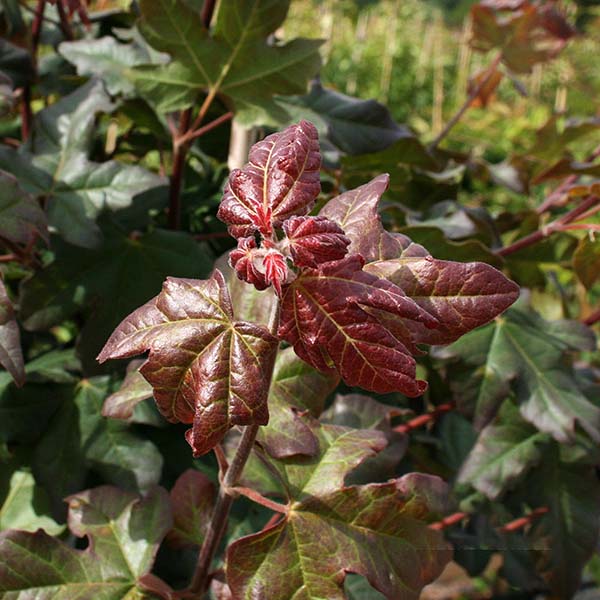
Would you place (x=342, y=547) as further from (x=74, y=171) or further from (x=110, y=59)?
(x=110, y=59)

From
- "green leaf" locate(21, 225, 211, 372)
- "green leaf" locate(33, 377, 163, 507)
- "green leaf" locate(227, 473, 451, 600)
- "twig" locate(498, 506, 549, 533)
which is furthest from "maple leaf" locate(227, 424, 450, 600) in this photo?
"twig" locate(498, 506, 549, 533)

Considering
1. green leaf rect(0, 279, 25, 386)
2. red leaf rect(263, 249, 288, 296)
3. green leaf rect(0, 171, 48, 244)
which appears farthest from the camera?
green leaf rect(0, 171, 48, 244)

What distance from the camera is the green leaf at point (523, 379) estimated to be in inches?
40.4

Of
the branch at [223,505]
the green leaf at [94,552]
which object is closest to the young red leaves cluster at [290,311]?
the branch at [223,505]

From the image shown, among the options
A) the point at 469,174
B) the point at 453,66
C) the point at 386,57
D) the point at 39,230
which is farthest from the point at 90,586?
the point at 453,66

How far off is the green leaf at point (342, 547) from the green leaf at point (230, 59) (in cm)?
57

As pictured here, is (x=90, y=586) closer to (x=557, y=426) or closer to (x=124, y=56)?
(x=557, y=426)

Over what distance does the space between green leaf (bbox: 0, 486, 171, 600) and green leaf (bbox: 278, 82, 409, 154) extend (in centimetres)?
59

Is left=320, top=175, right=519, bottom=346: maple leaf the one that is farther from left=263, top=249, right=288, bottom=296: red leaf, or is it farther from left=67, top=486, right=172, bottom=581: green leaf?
left=67, top=486, right=172, bottom=581: green leaf

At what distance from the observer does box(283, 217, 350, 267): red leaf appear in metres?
0.49

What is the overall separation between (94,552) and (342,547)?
0.90 feet

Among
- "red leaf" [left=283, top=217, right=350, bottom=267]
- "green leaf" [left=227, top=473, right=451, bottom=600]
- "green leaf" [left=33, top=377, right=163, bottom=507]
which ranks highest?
"red leaf" [left=283, top=217, right=350, bottom=267]

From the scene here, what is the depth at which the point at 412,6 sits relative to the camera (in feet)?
28.4

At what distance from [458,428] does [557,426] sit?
290mm
